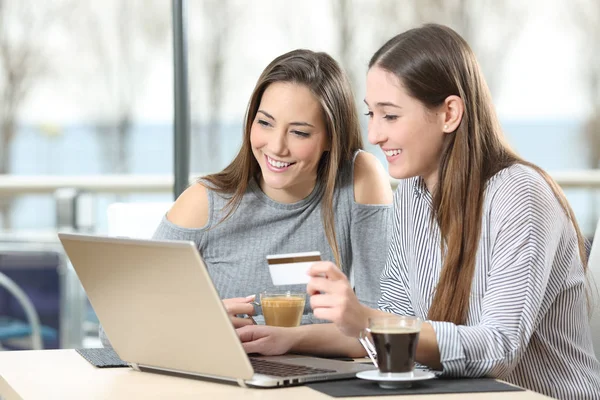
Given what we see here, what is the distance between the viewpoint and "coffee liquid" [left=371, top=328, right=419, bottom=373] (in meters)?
1.26

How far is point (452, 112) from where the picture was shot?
63.1 inches

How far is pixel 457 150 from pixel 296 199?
52cm

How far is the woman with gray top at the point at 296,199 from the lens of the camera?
195 centimetres

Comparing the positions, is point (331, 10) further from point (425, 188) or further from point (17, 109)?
point (425, 188)

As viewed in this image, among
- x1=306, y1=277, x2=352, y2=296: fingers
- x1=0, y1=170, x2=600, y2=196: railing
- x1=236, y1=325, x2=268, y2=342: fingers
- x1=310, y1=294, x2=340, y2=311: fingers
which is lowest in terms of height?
x1=0, y1=170, x2=600, y2=196: railing

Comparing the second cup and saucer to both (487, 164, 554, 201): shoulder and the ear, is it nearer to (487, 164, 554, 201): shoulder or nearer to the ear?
(487, 164, 554, 201): shoulder

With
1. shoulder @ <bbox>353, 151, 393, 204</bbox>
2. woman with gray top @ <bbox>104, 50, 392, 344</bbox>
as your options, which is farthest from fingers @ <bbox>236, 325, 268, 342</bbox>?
shoulder @ <bbox>353, 151, 393, 204</bbox>

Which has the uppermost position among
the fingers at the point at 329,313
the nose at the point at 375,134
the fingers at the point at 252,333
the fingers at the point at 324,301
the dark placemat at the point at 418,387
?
the nose at the point at 375,134

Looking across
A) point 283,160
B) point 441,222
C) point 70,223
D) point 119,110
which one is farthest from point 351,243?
point 119,110

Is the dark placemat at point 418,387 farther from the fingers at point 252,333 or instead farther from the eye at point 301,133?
the eye at point 301,133

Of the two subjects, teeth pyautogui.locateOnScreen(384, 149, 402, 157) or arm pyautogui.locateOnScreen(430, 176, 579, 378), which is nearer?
arm pyautogui.locateOnScreen(430, 176, 579, 378)

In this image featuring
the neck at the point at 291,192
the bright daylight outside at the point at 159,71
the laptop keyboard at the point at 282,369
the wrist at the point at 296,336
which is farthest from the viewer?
the bright daylight outside at the point at 159,71

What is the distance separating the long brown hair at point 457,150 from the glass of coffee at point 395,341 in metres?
0.28

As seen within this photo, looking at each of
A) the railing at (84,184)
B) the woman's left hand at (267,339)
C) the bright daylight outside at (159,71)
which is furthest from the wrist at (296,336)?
the bright daylight outside at (159,71)
